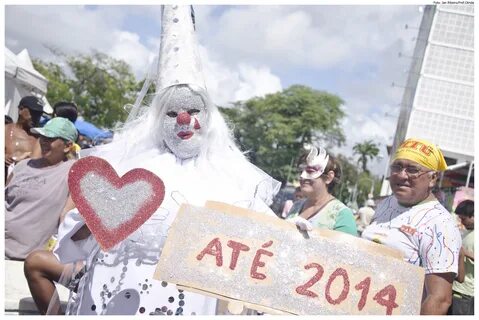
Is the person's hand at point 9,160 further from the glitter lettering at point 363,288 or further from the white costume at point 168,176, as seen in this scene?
the glitter lettering at point 363,288

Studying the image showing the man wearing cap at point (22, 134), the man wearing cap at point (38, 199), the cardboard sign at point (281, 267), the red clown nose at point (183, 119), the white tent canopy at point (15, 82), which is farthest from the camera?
→ the white tent canopy at point (15, 82)

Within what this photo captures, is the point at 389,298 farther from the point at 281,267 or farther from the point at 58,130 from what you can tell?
the point at 58,130

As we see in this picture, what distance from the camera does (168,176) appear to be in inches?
84.6

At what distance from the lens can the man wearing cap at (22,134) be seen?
14.7 feet

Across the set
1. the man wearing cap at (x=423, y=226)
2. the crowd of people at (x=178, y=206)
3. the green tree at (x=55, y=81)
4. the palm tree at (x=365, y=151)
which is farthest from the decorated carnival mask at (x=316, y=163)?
the palm tree at (x=365, y=151)

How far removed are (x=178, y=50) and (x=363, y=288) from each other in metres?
1.30

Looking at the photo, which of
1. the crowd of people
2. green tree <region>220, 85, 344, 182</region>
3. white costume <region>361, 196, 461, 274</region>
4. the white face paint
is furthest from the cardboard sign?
green tree <region>220, 85, 344, 182</region>

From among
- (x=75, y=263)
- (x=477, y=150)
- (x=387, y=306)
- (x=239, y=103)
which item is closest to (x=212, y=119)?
(x=75, y=263)

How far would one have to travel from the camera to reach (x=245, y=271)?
6.23 ft

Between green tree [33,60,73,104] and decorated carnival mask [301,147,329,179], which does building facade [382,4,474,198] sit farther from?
green tree [33,60,73,104]

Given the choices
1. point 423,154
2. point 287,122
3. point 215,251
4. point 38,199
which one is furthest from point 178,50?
point 287,122

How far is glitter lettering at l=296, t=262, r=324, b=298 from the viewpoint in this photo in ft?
6.24

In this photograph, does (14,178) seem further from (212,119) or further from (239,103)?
(239,103)

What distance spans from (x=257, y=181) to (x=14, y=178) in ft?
6.51
